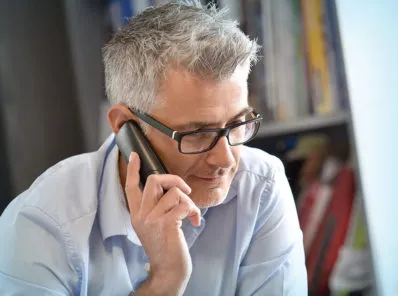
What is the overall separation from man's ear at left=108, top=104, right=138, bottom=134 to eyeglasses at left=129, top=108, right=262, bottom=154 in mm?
45

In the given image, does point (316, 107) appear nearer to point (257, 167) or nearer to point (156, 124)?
point (257, 167)

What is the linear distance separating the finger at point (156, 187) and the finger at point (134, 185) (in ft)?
0.09

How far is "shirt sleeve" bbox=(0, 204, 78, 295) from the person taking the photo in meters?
0.89

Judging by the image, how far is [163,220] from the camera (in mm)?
928

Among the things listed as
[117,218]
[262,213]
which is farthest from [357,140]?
[117,218]

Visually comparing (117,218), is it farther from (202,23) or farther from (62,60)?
(62,60)

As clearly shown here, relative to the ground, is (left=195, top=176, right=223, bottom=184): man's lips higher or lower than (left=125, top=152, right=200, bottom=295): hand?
higher

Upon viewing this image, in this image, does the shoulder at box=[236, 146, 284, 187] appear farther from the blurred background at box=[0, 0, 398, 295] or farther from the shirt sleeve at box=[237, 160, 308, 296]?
the blurred background at box=[0, 0, 398, 295]

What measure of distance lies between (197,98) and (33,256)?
1.39 ft

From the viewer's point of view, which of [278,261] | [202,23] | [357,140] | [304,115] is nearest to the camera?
[202,23]

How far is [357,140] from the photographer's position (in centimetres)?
120

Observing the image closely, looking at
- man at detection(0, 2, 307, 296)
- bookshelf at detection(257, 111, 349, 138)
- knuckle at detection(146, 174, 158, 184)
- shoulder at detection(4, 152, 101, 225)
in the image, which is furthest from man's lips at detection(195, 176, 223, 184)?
bookshelf at detection(257, 111, 349, 138)

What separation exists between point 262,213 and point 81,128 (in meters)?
0.94

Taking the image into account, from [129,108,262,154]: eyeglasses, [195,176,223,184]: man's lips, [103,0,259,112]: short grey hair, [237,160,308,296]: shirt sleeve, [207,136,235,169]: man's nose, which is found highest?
[103,0,259,112]: short grey hair
